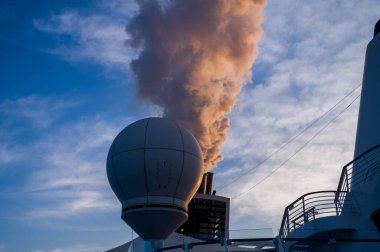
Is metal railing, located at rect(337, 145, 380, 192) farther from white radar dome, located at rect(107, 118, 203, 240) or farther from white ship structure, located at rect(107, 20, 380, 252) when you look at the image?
white radar dome, located at rect(107, 118, 203, 240)

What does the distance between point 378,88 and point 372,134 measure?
6.15 feet

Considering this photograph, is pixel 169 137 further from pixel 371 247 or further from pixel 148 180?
pixel 371 247

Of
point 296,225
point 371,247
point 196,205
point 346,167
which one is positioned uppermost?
point 196,205

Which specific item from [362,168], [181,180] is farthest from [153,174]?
[362,168]

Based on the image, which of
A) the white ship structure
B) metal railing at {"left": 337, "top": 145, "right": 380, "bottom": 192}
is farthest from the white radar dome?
metal railing at {"left": 337, "top": 145, "right": 380, "bottom": 192}

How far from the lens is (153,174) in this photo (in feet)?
54.0

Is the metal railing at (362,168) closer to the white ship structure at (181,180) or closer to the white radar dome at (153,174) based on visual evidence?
the white ship structure at (181,180)

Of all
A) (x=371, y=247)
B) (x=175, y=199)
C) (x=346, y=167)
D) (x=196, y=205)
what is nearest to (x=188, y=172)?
(x=175, y=199)

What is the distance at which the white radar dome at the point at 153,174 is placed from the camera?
652 inches

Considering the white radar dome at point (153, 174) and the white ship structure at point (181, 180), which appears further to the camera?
the white radar dome at point (153, 174)

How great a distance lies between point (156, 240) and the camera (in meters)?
17.7

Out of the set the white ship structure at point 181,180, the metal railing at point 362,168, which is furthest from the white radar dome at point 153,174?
the metal railing at point 362,168

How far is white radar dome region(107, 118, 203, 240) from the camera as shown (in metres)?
16.6

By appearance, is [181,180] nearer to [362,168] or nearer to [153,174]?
[153,174]
